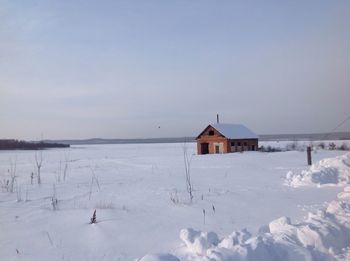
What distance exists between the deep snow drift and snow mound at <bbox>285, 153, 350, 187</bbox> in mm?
6597

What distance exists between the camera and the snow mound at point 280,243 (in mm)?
4535

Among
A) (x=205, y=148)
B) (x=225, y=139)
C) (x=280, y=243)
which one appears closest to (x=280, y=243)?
(x=280, y=243)

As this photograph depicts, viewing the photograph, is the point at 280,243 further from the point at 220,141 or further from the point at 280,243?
the point at 220,141

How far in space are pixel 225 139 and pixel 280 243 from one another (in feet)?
115

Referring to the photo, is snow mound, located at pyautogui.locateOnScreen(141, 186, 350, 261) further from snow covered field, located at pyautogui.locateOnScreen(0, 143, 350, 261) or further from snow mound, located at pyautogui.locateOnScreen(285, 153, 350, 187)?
snow mound, located at pyautogui.locateOnScreen(285, 153, 350, 187)

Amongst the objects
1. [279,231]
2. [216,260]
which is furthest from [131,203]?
[216,260]

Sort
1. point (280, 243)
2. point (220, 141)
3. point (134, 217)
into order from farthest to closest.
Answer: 1. point (220, 141)
2. point (134, 217)
3. point (280, 243)

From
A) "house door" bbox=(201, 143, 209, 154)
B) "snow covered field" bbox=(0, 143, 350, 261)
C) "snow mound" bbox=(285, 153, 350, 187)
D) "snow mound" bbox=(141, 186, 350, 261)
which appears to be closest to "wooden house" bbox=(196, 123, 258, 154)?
"house door" bbox=(201, 143, 209, 154)

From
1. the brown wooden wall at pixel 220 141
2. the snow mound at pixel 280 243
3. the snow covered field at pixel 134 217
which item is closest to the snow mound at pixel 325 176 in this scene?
the snow covered field at pixel 134 217

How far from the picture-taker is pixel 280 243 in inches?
194

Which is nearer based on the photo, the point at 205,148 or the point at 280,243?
the point at 280,243

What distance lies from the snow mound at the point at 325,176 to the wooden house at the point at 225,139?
25.5 metres

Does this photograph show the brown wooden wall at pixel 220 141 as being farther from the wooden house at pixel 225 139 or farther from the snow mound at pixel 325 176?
the snow mound at pixel 325 176

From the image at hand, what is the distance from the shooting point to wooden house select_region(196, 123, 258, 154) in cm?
4012
